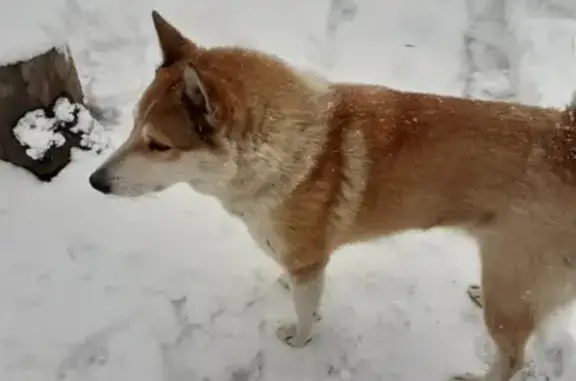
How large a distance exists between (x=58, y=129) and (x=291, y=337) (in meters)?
1.67

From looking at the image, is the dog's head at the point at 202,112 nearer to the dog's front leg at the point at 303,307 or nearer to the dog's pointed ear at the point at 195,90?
the dog's pointed ear at the point at 195,90

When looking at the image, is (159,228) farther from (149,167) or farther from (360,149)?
(360,149)

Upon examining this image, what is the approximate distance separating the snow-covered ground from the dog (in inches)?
22.7

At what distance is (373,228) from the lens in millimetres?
2895

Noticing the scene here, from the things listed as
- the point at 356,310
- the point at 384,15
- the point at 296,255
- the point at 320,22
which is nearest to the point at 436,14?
the point at 384,15

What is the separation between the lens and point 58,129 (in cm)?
382

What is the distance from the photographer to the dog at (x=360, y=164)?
252 cm

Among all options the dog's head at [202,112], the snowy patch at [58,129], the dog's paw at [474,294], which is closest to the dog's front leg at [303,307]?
the dog's head at [202,112]

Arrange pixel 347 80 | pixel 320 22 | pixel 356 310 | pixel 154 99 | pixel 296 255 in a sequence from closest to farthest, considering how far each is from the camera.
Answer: pixel 154 99 < pixel 296 255 < pixel 356 310 < pixel 347 80 < pixel 320 22

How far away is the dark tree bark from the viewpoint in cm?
359

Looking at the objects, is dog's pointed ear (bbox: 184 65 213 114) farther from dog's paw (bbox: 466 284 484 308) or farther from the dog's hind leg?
dog's paw (bbox: 466 284 484 308)

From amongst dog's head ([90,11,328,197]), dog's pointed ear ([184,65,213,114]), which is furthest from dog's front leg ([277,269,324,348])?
dog's pointed ear ([184,65,213,114])

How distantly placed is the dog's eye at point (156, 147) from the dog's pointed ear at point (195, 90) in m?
0.26

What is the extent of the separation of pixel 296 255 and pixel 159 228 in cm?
111
